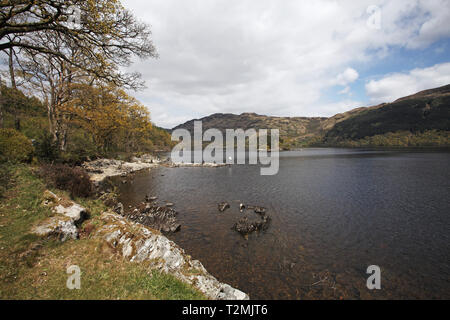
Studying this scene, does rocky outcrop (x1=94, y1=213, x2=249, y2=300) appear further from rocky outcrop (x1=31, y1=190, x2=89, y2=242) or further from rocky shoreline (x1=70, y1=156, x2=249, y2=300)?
rocky outcrop (x1=31, y1=190, x2=89, y2=242)

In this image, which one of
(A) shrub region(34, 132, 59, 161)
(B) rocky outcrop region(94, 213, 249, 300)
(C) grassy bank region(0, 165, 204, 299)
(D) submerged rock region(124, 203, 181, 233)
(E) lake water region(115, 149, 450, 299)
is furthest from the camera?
(A) shrub region(34, 132, 59, 161)

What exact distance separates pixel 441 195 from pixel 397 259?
1740cm

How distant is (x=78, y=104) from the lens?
23516mm

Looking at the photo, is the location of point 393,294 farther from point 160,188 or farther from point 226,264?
point 160,188

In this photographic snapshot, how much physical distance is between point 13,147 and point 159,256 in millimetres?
15301

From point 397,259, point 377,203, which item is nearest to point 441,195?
point 377,203

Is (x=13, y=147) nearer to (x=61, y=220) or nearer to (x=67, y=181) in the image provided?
(x=67, y=181)

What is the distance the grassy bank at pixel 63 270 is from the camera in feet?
15.1

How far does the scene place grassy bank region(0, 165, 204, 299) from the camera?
4.60 meters

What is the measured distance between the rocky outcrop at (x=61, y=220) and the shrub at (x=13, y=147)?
7.78 metres

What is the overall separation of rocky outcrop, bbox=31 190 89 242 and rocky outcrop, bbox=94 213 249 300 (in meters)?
0.96

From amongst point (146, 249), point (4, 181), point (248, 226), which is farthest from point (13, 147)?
point (248, 226)

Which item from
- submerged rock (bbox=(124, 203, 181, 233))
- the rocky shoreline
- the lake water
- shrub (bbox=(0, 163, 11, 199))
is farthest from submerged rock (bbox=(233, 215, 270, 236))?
shrub (bbox=(0, 163, 11, 199))

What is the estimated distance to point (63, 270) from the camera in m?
5.25
